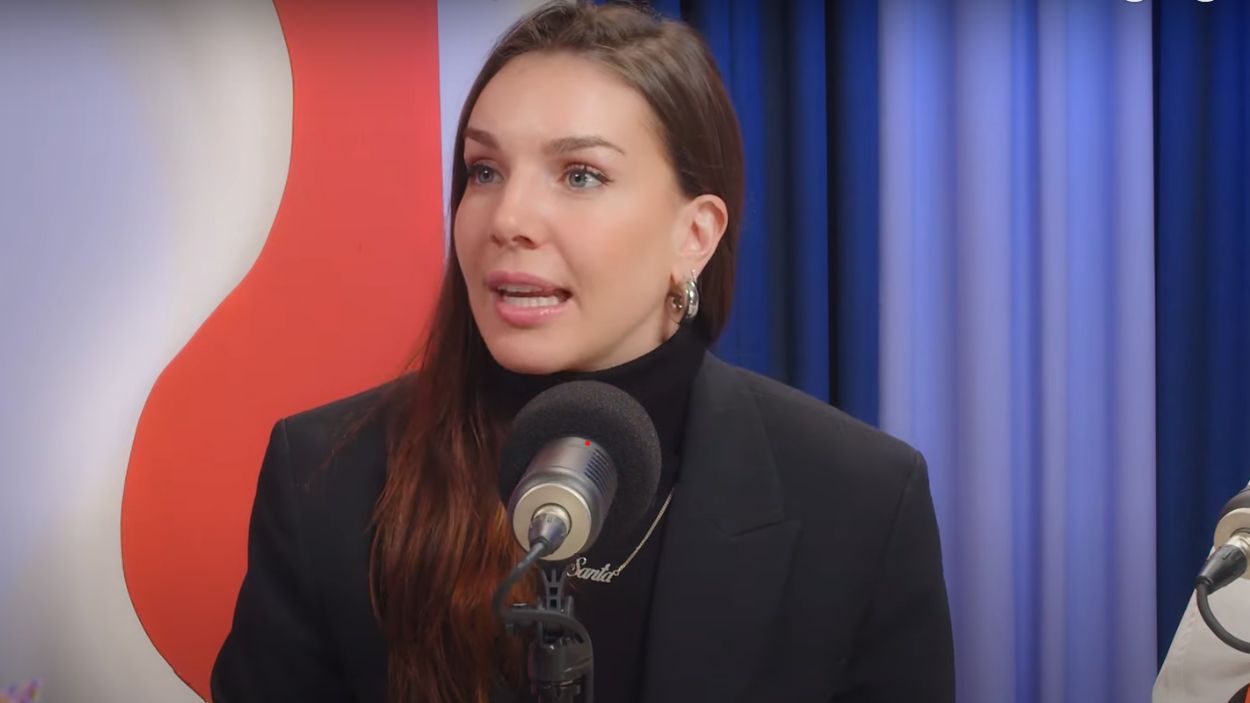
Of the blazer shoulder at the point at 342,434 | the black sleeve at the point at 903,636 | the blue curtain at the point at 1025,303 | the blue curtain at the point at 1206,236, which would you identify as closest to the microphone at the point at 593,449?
the blazer shoulder at the point at 342,434

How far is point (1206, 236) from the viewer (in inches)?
86.0

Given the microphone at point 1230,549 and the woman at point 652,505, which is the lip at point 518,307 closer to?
the woman at point 652,505

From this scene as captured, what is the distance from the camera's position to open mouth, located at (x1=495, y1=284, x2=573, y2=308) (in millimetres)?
1214

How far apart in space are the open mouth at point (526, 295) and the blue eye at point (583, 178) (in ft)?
0.41

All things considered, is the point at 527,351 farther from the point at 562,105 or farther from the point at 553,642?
the point at 553,642

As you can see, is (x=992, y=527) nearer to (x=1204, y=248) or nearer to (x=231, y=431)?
(x=1204, y=248)

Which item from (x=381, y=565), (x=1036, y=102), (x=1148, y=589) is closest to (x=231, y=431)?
(x=381, y=565)

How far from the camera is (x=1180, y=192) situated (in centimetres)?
218

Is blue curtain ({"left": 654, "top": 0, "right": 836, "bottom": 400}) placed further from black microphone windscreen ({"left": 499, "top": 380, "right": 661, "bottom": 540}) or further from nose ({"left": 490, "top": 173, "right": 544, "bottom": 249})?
black microphone windscreen ({"left": 499, "top": 380, "right": 661, "bottom": 540})

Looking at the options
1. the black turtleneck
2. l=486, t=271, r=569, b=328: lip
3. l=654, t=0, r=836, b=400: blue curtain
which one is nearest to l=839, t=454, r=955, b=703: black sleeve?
the black turtleneck

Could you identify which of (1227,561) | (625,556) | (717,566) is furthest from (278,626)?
(1227,561)

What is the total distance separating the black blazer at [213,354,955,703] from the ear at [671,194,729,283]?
0.61 ft

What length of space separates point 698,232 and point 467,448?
40 centimetres

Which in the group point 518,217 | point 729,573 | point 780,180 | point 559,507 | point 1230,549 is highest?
point 780,180
